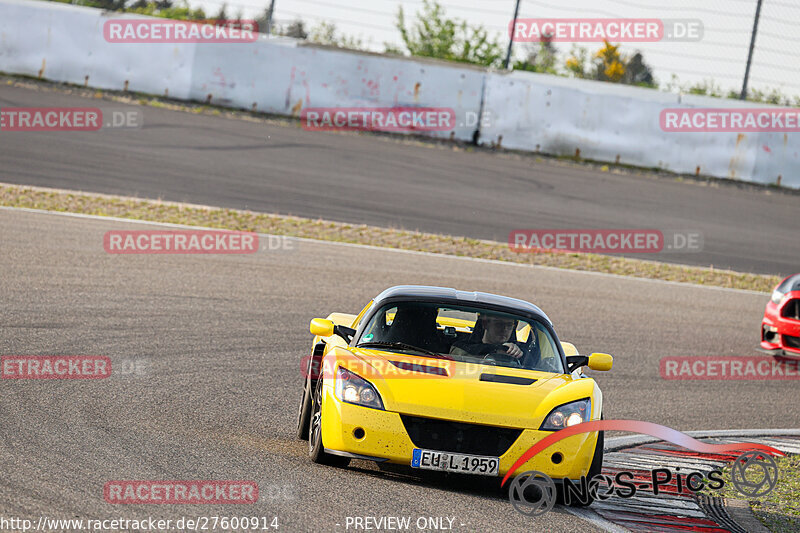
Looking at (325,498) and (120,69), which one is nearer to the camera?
(325,498)

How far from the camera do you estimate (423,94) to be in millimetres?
22656

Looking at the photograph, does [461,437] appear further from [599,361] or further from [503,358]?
[599,361]

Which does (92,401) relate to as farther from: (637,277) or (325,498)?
(637,277)

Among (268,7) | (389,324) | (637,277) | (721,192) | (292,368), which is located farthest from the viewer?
(268,7)

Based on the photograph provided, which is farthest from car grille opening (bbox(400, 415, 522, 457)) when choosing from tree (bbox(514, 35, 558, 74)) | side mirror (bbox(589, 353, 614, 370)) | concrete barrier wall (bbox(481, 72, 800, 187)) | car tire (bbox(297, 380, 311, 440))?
tree (bbox(514, 35, 558, 74))

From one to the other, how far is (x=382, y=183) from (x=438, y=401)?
14110 mm

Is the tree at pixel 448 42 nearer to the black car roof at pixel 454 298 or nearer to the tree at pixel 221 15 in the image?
the tree at pixel 221 15

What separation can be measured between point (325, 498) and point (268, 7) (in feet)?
65.2

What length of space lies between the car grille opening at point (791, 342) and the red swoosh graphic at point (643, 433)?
384cm

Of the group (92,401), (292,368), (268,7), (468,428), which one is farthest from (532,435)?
(268,7)

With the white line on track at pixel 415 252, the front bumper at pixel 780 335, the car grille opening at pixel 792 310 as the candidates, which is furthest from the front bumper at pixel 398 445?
the white line on track at pixel 415 252

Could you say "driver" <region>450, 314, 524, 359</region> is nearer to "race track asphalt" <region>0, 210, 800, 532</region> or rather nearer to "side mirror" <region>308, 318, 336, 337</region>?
"side mirror" <region>308, 318, 336, 337</region>

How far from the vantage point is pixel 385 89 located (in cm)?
2250

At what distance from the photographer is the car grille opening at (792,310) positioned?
1200 centimetres
